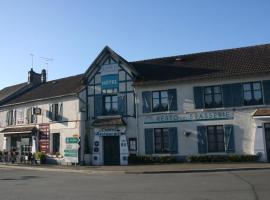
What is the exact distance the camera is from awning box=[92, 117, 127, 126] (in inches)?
1069

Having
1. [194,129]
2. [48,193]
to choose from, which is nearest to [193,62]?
[194,129]

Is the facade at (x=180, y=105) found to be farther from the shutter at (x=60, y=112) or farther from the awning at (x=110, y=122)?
the shutter at (x=60, y=112)

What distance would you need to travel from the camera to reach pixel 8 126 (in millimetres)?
36656

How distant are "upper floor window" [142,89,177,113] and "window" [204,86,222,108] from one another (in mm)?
2336

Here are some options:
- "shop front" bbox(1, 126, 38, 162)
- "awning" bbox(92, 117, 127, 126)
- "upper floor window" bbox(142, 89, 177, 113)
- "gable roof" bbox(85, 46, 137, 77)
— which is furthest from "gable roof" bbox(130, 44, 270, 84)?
"shop front" bbox(1, 126, 38, 162)

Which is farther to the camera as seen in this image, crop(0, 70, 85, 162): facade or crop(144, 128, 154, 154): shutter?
crop(0, 70, 85, 162): facade

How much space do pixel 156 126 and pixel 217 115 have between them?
15.1 feet

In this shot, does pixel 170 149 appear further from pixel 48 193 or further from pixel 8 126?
pixel 8 126

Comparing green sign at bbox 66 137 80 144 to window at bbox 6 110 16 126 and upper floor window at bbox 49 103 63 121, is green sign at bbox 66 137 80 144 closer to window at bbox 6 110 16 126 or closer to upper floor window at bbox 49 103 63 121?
upper floor window at bbox 49 103 63 121

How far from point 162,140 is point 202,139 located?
305cm

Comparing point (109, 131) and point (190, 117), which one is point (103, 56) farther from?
point (190, 117)

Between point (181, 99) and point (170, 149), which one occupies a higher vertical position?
point (181, 99)

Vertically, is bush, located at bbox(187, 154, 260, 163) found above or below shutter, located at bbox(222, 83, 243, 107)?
below

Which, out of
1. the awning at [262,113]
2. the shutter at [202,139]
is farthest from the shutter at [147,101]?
the awning at [262,113]
